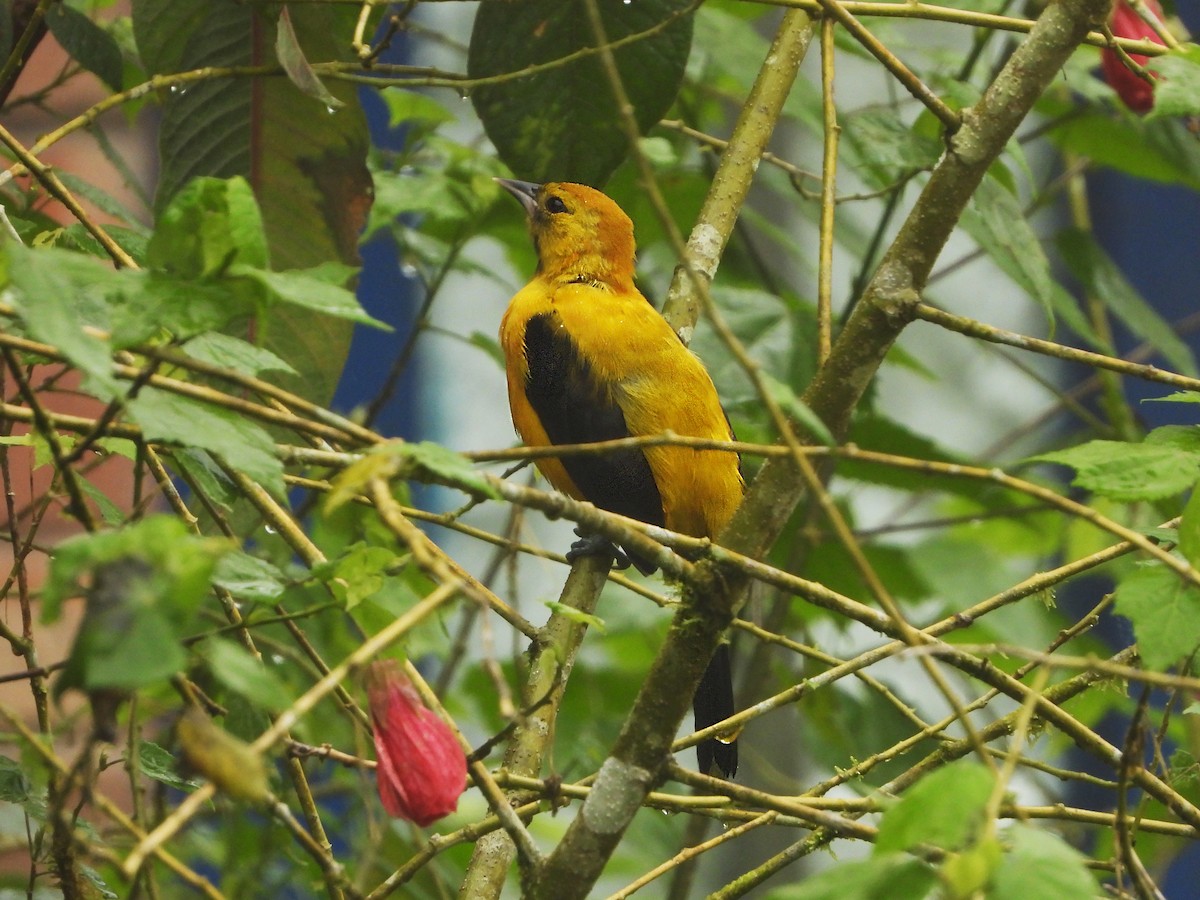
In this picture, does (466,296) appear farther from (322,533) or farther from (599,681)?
(322,533)

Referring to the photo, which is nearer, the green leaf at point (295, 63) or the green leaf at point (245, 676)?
the green leaf at point (245, 676)

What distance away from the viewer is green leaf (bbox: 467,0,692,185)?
6.62 ft

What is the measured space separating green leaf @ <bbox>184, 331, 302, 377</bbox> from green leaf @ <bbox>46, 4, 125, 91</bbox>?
0.92 m

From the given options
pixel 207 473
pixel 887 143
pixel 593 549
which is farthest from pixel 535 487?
pixel 207 473

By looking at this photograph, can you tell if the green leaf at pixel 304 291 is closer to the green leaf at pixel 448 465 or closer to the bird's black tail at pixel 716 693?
the green leaf at pixel 448 465

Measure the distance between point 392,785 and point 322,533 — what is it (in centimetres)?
152

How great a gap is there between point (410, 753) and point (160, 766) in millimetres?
466

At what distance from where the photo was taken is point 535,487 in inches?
99.0

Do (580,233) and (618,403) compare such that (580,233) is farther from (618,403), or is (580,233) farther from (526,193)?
(618,403)

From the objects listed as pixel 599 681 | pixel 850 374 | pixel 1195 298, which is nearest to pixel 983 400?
pixel 1195 298

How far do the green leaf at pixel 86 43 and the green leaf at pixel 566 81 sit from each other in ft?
1.71

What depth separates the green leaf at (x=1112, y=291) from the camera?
118 inches

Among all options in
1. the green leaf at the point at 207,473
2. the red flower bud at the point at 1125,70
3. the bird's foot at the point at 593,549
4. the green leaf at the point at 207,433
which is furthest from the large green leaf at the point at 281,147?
the red flower bud at the point at 1125,70

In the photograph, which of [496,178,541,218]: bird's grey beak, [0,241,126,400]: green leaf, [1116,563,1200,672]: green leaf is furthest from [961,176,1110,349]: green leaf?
[0,241,126,400]: green leaf
